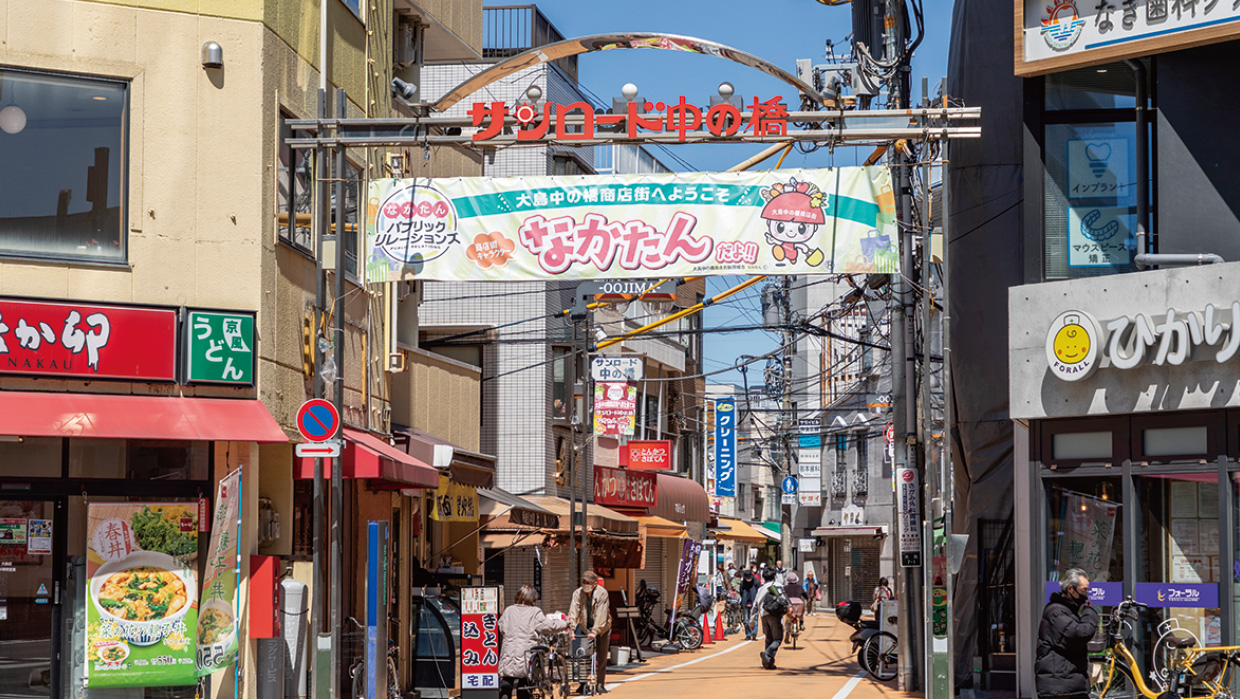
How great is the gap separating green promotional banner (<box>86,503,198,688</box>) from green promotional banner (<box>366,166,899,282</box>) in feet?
14.0

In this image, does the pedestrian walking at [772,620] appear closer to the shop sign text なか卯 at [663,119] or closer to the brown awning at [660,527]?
the brown awning at [660,527]

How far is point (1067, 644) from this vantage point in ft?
42.0

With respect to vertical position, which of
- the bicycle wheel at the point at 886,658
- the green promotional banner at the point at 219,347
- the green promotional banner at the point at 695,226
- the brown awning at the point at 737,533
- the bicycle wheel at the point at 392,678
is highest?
the green promotional banner at the point at 695,226

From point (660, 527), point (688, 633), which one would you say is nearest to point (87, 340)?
point (688, 633)

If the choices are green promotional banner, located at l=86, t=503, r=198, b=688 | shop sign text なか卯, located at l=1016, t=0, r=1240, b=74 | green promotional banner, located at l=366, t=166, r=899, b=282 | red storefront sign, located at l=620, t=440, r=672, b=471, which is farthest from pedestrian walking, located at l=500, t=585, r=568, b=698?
red storefront sign, located at l=620, t=440, r=672, b=471

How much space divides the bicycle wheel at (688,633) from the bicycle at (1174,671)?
62.1 feet

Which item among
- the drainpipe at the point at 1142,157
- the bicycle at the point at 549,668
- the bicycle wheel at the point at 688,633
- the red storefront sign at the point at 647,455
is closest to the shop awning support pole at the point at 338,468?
the bicycle at the point at 549,668

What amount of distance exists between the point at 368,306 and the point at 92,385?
579cm

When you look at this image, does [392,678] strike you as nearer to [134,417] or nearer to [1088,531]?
[134,417]

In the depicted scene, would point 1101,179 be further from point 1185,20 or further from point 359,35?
point 359,35

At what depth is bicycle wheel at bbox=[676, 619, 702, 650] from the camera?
33.2 m

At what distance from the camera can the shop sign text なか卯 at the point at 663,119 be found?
1508 cm

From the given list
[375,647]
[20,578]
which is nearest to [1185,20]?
[375,647]

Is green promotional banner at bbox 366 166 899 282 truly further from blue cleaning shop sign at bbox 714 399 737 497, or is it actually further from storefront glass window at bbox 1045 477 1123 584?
blue cleaning shop sign at bbox 714 399 737 497
